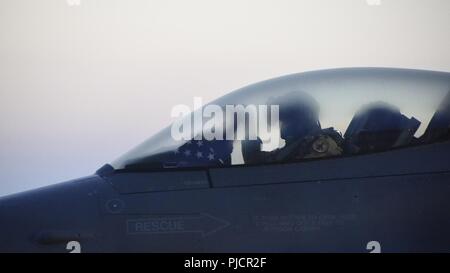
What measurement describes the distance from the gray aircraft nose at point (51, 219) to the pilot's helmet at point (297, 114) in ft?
4.84

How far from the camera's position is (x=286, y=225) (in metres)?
4.57

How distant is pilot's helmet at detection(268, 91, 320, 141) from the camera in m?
4.90

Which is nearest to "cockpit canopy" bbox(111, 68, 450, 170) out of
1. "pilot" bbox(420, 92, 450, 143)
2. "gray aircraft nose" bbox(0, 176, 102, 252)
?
"pilot" bbox(420, 92, 450, 143)

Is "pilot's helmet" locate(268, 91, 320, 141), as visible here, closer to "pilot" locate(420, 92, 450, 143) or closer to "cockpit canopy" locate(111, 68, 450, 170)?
"cockpit canopy" locate(111, 68, 450, 170)

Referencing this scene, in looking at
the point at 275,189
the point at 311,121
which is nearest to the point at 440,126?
the point at 311,121

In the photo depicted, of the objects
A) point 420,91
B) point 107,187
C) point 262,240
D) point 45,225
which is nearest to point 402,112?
point 420,91

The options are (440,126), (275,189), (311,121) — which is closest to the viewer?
(275,189)

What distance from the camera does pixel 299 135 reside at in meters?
4.88

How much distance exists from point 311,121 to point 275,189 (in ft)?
2.16

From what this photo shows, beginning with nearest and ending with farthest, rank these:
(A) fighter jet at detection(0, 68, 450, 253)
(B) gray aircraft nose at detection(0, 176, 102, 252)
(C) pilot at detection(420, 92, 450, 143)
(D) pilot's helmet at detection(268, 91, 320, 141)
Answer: (A) fighter jet at detection(0, 68, 450, 253)
(B) gray aircraft nose at detection(0, 176, 102, 252)
(C) pilot at detection(420, 92, 450, 143)
(D) pilot's helmet at detection(268, 91, 320, 141)

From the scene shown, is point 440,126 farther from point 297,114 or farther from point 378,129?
point 297,114

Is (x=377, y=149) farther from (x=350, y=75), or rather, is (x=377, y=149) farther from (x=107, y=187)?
(x=107, y=187)

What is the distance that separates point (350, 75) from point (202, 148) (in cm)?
135
